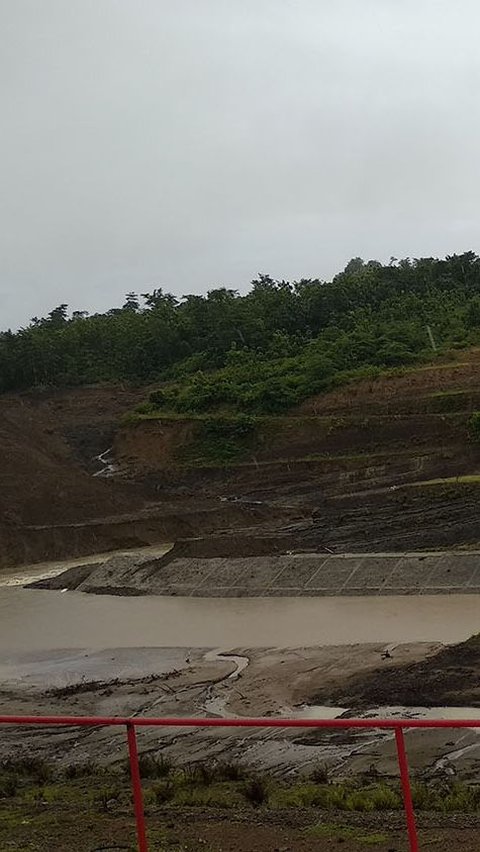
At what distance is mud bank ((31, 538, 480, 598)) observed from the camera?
89.7 feet

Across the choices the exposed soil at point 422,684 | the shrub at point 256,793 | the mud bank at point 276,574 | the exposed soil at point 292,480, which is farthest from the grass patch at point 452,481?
the shrub at point 256,793

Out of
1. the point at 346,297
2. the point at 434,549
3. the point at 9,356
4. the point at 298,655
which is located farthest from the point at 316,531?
the point at 9,356

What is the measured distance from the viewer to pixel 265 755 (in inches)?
538

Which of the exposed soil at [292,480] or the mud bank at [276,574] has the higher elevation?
the exposed soil at [292,480]

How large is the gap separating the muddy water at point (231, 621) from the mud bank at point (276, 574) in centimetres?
54

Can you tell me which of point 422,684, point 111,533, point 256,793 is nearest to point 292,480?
point 111,533

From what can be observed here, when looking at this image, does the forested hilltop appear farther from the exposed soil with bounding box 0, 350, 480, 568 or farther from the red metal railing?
the red metal railing

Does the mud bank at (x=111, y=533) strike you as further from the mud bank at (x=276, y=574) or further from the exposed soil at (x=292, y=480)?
the mud bank at (x=276, y=574)

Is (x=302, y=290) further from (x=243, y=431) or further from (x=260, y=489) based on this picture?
(x=260, y=489)

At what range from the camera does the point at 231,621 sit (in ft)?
89.1

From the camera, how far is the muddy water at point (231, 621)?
2388 centimetres

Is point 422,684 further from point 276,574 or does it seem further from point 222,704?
point 276,574

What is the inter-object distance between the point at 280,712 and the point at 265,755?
3.66 metres

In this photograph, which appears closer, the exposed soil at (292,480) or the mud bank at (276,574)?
the mud bank at (276,574)
